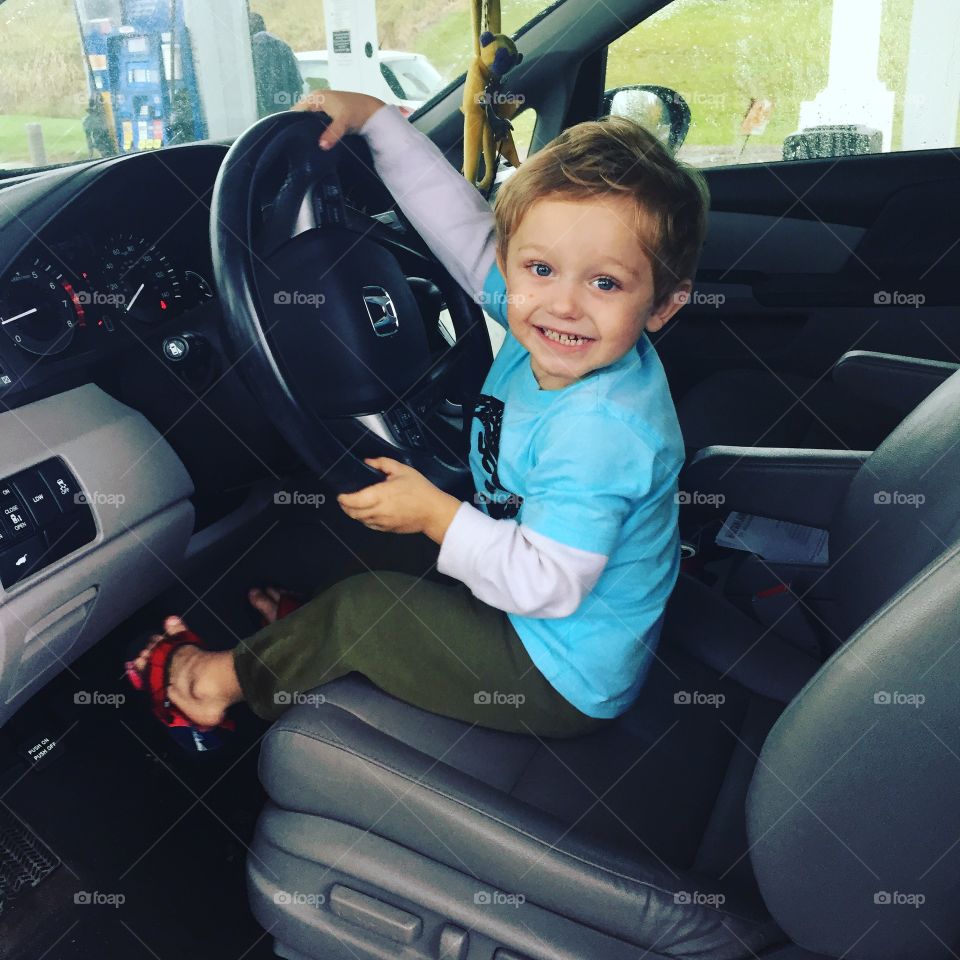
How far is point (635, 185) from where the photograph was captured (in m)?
0.98

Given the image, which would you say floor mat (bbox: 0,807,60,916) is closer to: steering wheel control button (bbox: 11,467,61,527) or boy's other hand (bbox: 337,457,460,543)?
steering wheel control button (bbox: 11,467,61,527)

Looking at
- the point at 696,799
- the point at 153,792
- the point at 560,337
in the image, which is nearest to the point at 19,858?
the point at 153,792

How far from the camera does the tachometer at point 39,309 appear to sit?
1054mm

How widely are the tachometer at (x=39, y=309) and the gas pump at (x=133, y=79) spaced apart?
446 mm

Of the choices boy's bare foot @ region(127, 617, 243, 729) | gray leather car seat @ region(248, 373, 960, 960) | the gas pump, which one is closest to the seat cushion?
gray leather car seat @ region(248, 373, 960, 960)

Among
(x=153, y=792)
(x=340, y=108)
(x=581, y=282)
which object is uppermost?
(x=340, y=108)

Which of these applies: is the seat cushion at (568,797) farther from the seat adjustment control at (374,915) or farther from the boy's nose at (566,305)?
the boy's nose at (566,305)

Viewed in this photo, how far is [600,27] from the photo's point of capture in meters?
1.73

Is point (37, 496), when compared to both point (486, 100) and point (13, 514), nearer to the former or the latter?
point (13, 514)

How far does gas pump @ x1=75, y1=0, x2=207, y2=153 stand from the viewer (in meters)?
1.60

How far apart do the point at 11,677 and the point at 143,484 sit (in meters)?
0.27

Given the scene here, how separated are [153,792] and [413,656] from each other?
2.34ft

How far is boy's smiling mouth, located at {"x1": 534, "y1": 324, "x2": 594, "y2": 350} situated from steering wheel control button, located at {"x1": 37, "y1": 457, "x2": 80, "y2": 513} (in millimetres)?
548

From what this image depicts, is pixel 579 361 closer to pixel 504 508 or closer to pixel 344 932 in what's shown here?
pixel 504 508
